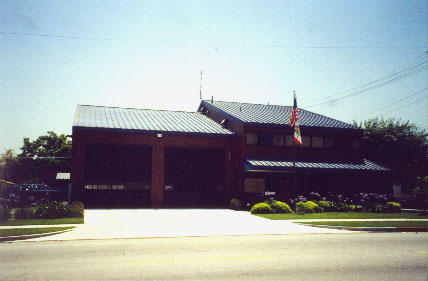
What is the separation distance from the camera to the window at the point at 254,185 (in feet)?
96.3

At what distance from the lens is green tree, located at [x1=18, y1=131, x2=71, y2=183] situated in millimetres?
61375

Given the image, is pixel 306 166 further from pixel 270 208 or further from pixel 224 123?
pixel 224 123

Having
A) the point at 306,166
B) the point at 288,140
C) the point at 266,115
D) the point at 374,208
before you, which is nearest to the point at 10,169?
the point at 266,115

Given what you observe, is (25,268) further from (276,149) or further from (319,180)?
(319,180)

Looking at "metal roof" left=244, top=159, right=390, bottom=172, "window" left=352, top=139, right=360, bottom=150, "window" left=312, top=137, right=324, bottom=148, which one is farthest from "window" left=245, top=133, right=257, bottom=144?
"window" left=352, top=139, right=360, bottom=150

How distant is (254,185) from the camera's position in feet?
96.9

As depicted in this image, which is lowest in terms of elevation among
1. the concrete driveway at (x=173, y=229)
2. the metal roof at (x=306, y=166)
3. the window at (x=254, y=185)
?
the concrete driveway at (x=173, y=229)

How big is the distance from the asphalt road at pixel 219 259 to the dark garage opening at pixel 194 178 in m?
16.1

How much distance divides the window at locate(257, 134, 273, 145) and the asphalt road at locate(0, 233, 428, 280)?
1718 cm

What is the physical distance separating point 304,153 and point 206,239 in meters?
20.2

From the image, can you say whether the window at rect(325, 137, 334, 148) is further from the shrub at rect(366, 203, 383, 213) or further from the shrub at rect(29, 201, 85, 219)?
the shrub at rect(29, 201, 85, 219)

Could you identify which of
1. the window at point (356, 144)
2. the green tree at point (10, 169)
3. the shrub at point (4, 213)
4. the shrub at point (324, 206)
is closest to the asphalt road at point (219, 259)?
the shrub at point (4, 213)

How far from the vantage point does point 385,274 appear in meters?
8.04

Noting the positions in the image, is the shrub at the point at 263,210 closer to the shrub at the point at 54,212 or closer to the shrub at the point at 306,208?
the shrub at the point at 306,208
